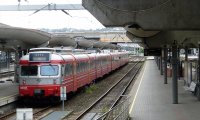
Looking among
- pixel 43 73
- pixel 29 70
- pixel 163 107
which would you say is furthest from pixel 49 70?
pixel 163 107

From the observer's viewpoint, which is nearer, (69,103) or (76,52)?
(69,103)

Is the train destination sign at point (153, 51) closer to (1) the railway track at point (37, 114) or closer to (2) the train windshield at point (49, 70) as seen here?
(2) the train windshield at point (49, 70)

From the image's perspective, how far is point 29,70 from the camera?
76.3 ft

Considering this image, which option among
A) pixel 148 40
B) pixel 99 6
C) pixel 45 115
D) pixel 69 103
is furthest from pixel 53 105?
pixel 99 6

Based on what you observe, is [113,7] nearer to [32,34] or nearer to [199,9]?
[199,9]

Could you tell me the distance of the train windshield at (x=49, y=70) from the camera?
2297 cm

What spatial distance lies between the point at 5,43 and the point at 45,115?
9176 mm

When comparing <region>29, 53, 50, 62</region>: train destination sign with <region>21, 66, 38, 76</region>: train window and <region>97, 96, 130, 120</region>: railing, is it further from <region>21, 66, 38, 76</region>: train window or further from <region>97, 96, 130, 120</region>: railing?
<region>97, 96, 130, 120</region>: railing

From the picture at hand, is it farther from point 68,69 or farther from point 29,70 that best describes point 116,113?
point 68,69

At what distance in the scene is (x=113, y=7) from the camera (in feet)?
36.0

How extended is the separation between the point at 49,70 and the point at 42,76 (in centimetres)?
45

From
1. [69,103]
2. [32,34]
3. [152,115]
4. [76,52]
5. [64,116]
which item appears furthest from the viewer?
[76,52]

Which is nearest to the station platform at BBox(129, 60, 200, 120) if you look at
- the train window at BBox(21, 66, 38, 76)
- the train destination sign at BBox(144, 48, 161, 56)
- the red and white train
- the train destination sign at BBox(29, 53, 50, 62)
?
the red and white train

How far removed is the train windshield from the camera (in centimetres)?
2297
